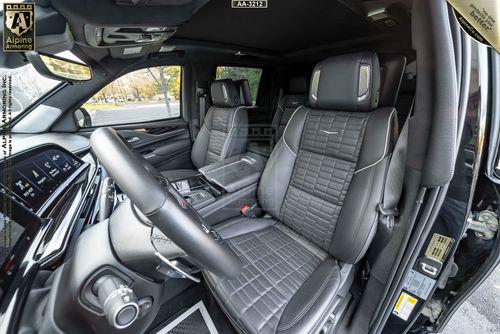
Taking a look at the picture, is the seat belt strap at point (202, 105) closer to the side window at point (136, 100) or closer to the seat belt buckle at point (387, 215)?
the side window at point (136, 100)

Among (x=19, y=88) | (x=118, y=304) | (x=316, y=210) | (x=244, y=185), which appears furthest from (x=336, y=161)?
(x=19, y=88)

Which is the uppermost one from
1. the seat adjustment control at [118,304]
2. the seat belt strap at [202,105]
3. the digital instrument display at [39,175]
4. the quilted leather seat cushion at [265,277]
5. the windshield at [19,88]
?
the windshield at [19,88]

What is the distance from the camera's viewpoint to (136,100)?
91.2 inches

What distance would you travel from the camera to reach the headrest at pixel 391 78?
3.78 feet

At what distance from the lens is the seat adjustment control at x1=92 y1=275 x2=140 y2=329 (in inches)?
19.5

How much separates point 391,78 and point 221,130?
5.76 feet

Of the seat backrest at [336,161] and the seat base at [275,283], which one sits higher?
the seat backrest at [336,161]

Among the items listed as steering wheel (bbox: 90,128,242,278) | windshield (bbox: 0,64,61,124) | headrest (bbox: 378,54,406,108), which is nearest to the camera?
steering wheel (bbox: 90,128,242,278)

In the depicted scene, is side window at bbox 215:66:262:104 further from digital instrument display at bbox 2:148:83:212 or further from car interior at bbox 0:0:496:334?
digital instrument display at bbox 2:148:83:212

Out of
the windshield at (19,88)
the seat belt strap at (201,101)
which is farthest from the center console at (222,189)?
the seat belt strap at (201,101)

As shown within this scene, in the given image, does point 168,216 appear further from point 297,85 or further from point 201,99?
point 297,85

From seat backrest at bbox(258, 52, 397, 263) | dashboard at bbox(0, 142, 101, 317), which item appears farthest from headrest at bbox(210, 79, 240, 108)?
dashboard at bbox(0, 142, 101, 317)

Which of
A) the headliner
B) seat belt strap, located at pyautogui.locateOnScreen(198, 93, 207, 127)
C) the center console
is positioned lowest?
the center console

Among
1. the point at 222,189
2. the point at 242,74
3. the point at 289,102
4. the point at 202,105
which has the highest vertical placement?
the point at 242,74
